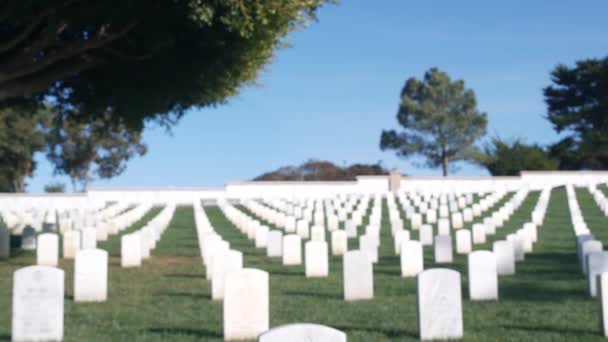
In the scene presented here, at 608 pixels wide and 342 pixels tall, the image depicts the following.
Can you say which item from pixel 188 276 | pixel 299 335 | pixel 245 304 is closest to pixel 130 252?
pixel 188 276

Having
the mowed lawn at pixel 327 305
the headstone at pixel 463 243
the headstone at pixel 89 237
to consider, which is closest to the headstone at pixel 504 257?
the mowed lawn at pixel 327 305

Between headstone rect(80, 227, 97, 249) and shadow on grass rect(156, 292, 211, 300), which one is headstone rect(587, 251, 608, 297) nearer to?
shadow on grass rect(156, 292, 211, 300)

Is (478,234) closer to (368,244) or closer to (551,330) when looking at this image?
(368,244)

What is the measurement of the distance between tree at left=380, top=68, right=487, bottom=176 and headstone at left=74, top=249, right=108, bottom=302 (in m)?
61.6

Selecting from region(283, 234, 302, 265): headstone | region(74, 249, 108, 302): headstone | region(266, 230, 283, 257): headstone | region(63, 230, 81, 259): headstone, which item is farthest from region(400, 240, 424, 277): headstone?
region(63, 230, 81, 259): headstone

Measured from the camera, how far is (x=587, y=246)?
12398 mm

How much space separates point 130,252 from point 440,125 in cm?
5881

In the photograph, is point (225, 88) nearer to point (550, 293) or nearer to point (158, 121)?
point (158, 121)

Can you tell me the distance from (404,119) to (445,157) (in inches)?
212

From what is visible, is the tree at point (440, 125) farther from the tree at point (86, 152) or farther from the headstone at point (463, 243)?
the headstone at point (463, 243)

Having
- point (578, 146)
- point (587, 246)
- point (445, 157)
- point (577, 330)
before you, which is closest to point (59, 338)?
point (577, 330)

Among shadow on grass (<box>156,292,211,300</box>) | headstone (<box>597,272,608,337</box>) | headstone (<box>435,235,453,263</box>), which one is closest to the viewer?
headstone (<box>597,272,608,337</box>)

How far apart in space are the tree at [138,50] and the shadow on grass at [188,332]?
5.96m

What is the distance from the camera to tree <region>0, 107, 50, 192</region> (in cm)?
5203
